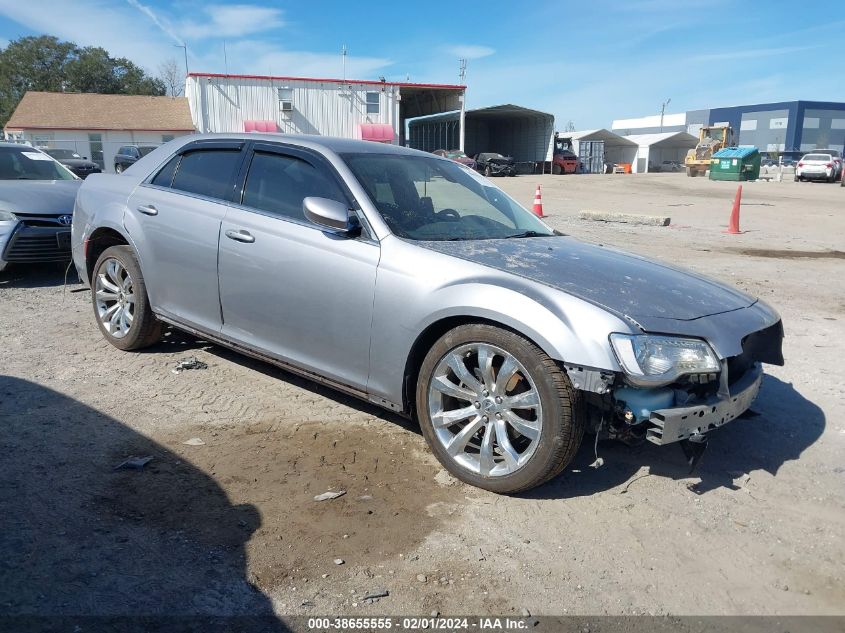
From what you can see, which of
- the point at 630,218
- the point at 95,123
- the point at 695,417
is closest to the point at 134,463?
the point at 695,417

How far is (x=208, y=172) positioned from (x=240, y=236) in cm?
80

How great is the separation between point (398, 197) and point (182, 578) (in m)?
2.41

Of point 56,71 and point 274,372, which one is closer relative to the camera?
point 274,372

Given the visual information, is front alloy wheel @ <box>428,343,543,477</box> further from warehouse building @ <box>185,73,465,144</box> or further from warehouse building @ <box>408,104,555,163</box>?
warehouse building @ <box>408,104,555,163</box>

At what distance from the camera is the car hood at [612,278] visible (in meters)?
3.17

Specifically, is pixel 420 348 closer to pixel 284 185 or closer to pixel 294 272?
pixel 294 272

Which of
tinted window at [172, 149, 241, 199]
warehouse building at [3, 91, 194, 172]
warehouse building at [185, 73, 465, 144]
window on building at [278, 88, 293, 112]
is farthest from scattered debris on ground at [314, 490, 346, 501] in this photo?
warehouse building at [3, 91, 194, 172]

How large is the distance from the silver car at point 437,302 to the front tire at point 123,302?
1.1 inches

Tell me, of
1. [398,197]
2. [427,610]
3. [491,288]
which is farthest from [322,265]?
[427,610]

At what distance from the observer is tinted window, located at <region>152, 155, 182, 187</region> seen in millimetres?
4910

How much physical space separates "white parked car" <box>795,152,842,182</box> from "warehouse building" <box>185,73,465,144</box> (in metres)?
22.1

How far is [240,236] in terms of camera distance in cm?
417

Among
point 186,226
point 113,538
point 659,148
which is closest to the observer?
point 113,538

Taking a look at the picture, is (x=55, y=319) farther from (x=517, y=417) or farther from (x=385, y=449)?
(x=517, y=417)
